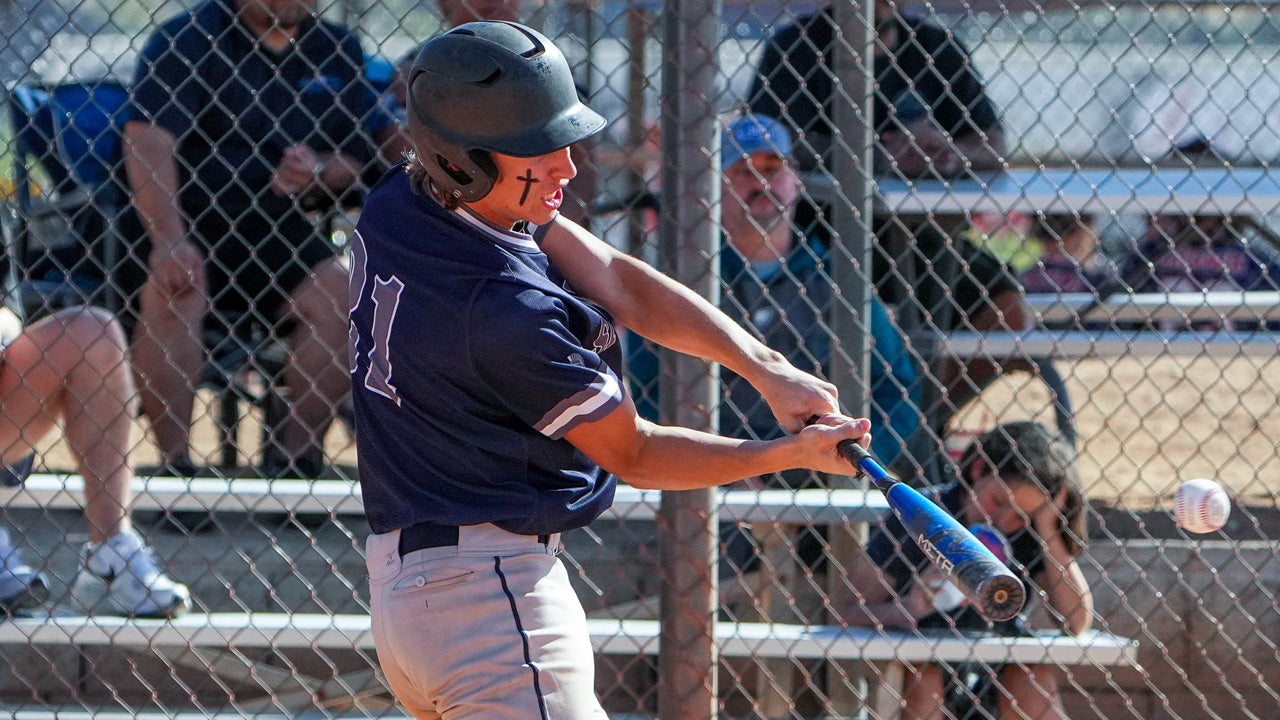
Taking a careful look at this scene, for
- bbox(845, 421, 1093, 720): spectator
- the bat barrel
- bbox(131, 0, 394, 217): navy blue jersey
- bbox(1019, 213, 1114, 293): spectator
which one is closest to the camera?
the bat barrel

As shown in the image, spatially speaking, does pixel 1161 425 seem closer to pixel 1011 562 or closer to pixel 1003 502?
pixel 1003 502

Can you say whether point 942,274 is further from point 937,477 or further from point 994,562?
point 994,562

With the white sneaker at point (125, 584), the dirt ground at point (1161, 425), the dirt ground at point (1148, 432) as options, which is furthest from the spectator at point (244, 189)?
the dirt ground at point (1161, 425)

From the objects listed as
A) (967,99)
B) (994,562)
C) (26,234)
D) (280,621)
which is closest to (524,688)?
(994,562)

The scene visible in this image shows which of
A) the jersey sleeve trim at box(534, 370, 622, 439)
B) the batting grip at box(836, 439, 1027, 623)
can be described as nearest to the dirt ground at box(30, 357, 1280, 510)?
the batting grip at box(836, 439, 1027, 623)

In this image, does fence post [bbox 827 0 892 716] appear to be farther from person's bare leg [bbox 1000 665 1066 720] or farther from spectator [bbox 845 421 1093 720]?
person's bare leg [bbox 1000 665 1066 720]

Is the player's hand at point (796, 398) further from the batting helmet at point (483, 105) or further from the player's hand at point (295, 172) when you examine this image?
the player's hand at point (295, 172)

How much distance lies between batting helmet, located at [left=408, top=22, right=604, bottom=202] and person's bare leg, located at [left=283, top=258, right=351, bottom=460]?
77.4 inches

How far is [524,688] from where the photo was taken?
228 cm

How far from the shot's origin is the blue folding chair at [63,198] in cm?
451

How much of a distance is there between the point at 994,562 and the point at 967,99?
2588 mm

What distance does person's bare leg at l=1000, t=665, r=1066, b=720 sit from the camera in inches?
144

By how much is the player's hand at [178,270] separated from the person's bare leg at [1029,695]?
248 centimetres

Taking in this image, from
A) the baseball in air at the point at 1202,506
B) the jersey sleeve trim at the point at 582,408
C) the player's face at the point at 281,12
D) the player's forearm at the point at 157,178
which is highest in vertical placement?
the player's face at the point at 281,12
